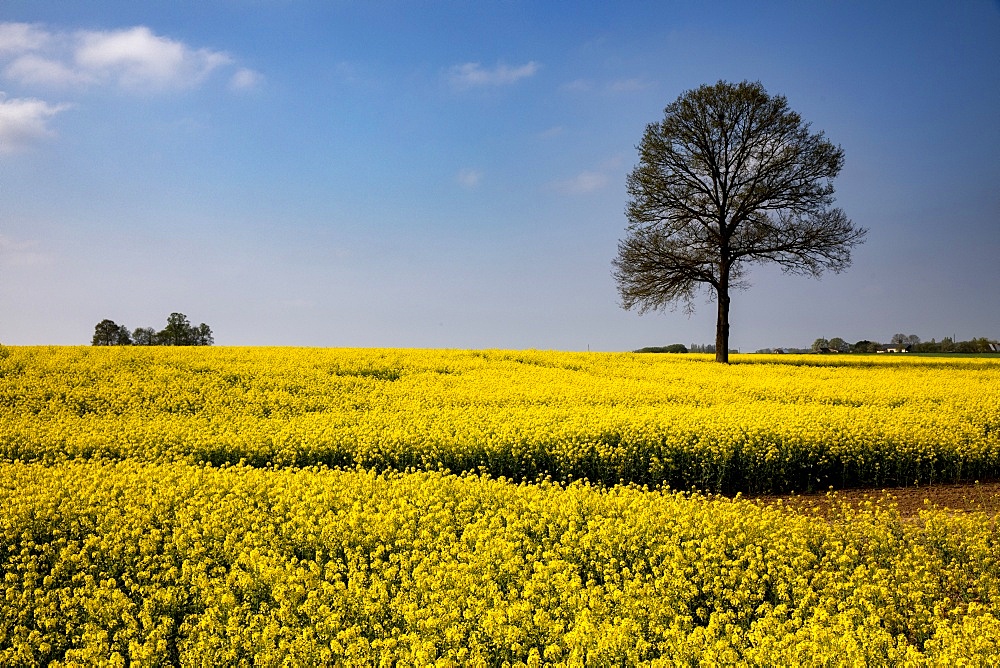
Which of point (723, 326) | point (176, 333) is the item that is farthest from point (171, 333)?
point (723, 326)

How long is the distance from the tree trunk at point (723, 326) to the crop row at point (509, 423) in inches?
289

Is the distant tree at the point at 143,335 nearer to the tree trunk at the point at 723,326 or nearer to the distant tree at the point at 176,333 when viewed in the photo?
the distant tree at the point at 176,333

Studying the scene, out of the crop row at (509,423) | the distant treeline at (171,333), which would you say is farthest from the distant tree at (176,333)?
the crop row at (509,423)

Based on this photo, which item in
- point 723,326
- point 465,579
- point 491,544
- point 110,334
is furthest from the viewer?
point 110,334

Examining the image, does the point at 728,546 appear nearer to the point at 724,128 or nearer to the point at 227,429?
the point at 227,429

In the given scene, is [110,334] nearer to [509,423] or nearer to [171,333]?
[171,333]

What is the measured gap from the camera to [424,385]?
689 inches

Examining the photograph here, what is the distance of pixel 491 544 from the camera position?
5648mm

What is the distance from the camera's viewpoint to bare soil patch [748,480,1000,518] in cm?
957

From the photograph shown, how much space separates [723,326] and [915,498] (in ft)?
56.7

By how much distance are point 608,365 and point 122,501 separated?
18.6 meters

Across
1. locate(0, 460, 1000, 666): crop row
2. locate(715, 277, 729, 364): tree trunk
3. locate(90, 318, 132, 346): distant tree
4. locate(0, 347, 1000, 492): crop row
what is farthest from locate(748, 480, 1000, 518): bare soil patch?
locate(90, 318, 132, 346): distant tree

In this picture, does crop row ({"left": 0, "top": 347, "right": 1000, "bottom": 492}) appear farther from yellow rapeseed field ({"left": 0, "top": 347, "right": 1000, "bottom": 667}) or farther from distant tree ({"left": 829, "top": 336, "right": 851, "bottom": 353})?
distant tree ({"left": 829, "top": 336, "right": 851, "bottom": 353})

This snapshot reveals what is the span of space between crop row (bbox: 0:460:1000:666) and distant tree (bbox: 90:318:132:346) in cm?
4015
